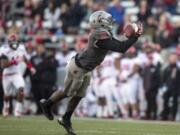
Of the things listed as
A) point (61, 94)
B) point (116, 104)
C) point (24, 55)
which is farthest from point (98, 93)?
point (61, 94)

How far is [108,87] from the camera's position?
18.3 m

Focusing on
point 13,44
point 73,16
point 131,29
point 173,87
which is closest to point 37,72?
point 73,16

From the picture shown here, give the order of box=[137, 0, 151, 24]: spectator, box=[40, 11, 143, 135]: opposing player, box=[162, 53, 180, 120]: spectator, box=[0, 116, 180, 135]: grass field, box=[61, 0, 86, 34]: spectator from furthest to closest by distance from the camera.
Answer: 1. box=[61, 0, 86, 34]: spectator
2. box=[137, 0, 151, 24]: spectator
3. box=[162, 53, 180, 120]: spectator
4. box=[0, 116, 180, 135]: grass field
5. box=[40, 11, 143, 135]: opposing player

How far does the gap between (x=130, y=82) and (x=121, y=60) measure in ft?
2.44

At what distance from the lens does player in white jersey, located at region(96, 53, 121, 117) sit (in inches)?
721

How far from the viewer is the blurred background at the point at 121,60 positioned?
17.7m

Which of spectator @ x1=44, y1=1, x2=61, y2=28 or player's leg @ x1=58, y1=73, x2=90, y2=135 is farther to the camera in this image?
spectator @ x1=44, y1=1, x2=61, y2=28

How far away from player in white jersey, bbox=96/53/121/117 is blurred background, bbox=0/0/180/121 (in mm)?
25

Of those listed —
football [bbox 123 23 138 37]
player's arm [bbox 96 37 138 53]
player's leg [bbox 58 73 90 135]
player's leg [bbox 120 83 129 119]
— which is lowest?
player's leg [bbox 120 83 129 119]

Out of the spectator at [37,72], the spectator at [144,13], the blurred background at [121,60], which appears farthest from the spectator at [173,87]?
the spectator at [37,72]

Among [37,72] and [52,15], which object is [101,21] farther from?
[52,15]

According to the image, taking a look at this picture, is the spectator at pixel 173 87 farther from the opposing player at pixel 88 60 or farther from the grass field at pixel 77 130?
the opposing player at pixel 88 60

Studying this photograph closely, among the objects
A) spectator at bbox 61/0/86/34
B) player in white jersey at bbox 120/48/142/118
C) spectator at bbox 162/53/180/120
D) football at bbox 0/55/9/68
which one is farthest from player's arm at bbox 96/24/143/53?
spectator at bbox 61/0/86/34

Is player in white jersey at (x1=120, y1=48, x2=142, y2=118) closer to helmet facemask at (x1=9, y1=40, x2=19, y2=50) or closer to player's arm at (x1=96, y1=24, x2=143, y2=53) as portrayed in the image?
helmet facemask at (x1=9, y1=40, x2=19, y2=50)
